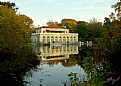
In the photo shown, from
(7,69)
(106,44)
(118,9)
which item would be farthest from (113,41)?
(7,69)

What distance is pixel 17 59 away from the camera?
17750 mm

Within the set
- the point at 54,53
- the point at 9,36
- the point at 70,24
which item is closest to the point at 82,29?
the point at 70,24

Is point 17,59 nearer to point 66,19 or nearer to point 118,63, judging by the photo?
point 118,63

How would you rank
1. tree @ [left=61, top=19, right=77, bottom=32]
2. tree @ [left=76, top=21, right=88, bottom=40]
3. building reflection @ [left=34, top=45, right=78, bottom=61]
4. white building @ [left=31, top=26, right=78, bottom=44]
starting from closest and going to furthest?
building reflection @ [left=34, top=45, right=78, bottom=61] → tree @ [left=76, top=21, right=88, bottom=40] → white building @ [left=31, top=26, right=78, bottom=44] → tree @ [left=61, top=19, right=77, bottom=32]

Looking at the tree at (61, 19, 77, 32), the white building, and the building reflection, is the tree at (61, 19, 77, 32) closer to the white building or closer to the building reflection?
the white building

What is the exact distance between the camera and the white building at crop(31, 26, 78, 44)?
284 feet

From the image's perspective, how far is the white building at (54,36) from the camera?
284ft

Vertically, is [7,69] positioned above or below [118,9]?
below

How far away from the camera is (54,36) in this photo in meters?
87.8

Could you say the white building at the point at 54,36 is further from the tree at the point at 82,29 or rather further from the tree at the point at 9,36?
the tree at the point at 9,36

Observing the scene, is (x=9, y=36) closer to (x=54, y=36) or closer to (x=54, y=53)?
(x=54, y=53)

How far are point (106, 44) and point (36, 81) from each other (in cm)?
628

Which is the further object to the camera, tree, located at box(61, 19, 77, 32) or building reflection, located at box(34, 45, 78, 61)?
tree, located at box(61, 19, 77, 32)

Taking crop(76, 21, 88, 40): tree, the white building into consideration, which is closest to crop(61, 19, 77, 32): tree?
crop(76, 21, 88, 40): tree
